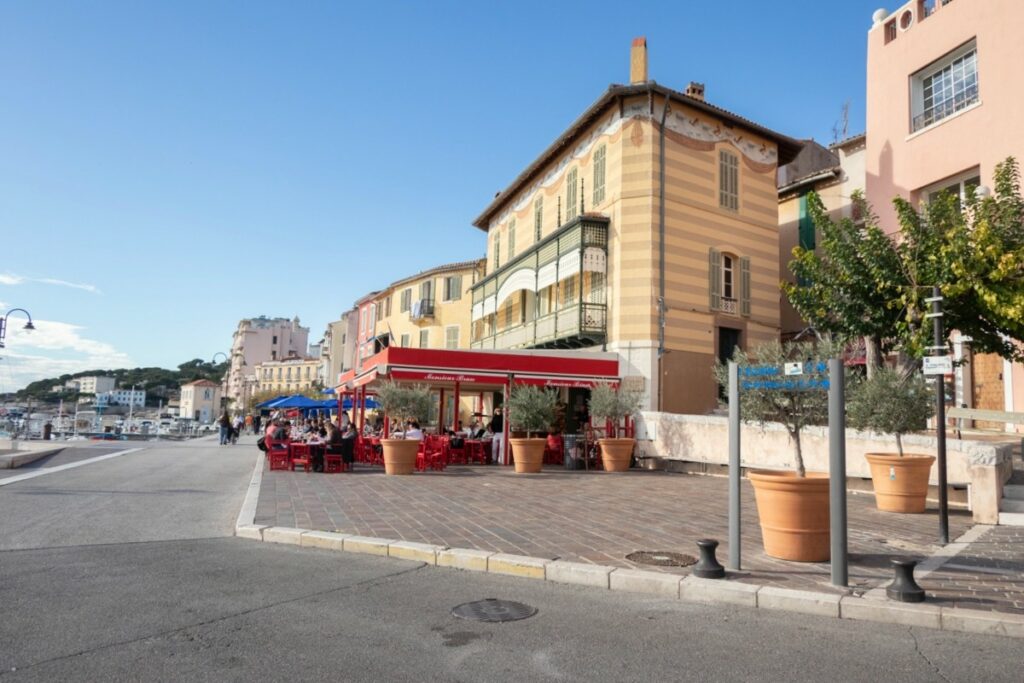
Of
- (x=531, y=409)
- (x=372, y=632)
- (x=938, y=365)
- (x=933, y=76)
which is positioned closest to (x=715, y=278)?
(x=933, y=76)

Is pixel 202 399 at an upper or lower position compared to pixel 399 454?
upper

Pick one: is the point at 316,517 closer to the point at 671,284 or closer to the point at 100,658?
the point at 100,658

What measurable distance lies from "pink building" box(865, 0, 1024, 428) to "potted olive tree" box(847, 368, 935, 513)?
17.6 feet

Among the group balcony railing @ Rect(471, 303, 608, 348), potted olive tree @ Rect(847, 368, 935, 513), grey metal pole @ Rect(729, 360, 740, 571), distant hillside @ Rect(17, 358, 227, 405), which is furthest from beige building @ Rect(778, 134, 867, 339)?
distant hillside @ Rect(17, 358, 227, 405)

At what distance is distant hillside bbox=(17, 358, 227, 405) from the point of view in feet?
452

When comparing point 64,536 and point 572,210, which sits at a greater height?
point 572,210

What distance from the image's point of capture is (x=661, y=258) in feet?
65.7

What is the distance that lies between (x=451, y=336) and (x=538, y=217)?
42.2ft

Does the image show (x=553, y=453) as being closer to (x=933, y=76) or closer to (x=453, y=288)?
(x=933, y=76)

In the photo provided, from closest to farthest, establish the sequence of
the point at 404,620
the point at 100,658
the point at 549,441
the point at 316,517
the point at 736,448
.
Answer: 1. the point at 100,658
2. the point at 404,620
3. the point at 736,448
4. the point at 316,517
5. the point at 549,441

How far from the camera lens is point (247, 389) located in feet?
364

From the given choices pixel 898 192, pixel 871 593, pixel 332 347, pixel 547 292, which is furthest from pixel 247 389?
pixel 871 593

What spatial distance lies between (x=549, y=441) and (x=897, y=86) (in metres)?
12.4

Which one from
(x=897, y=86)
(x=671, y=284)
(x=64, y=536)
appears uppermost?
(x=897, y=86)
